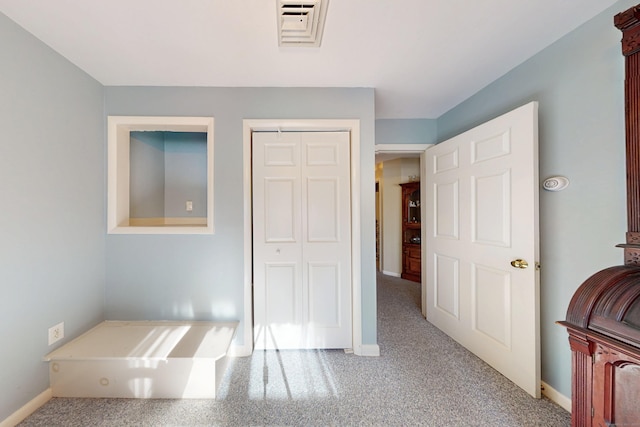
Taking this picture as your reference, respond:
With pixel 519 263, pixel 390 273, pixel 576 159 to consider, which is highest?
pixel 576 159

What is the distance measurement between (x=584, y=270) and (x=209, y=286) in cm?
264

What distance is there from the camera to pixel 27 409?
1.47 metres

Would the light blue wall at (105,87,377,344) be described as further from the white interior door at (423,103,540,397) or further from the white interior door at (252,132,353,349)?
the white interior door at (423,103,540,397)

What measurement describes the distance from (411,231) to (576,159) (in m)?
3.31

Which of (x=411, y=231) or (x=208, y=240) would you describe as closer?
Result: (x=208, y=240)

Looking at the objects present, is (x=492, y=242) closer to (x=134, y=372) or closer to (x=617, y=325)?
(x=617, y=325)

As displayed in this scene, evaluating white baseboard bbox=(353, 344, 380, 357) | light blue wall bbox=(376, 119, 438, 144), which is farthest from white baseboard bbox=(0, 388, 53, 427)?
light blue wall bbox=(376, 119, 438, 144)

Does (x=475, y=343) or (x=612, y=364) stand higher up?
(x=612, y=364)

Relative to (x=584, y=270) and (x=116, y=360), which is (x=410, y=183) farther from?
(x=116, y=360)

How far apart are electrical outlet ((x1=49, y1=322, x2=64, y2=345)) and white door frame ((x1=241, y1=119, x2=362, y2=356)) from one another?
1.21 metres

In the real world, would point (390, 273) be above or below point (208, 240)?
below

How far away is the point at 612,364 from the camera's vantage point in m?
0.99

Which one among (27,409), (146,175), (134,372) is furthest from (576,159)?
(27,409)

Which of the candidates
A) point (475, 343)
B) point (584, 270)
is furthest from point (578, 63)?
point (475, 343)
